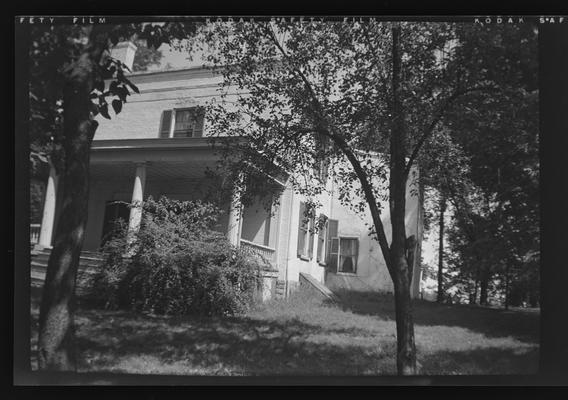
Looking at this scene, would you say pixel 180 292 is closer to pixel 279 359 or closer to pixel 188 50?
pixel 279 359

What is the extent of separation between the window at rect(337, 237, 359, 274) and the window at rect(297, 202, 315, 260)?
34 centimetres

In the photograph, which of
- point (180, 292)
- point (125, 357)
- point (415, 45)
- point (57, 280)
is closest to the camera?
point (57, 280)

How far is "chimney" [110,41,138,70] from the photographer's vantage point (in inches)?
146

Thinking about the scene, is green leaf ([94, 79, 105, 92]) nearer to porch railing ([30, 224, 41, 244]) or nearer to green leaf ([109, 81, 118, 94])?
green leaf ([109, 81, 118, 94])

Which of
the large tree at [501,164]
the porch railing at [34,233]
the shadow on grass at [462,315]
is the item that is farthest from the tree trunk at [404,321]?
the porch railing at [34,233]

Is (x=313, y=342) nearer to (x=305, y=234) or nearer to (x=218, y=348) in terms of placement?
(x=218, y=348)

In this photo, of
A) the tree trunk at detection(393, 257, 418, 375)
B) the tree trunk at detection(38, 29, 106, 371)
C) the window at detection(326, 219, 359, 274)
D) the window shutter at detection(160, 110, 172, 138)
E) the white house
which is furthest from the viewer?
the window shutter at detection(160, 110, 172, 138)

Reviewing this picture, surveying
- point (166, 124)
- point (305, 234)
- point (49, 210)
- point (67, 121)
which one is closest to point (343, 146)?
point (305, 234)

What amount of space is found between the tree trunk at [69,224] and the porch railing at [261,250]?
86.3 inches

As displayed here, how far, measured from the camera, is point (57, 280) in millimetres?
3369

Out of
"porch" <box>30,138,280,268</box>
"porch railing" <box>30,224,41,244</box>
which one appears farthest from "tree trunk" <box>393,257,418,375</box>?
"porch railing" <box>30,224,41,244</box>

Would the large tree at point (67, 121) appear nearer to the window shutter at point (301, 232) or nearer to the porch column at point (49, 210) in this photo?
the porch column at point (49, 210)
